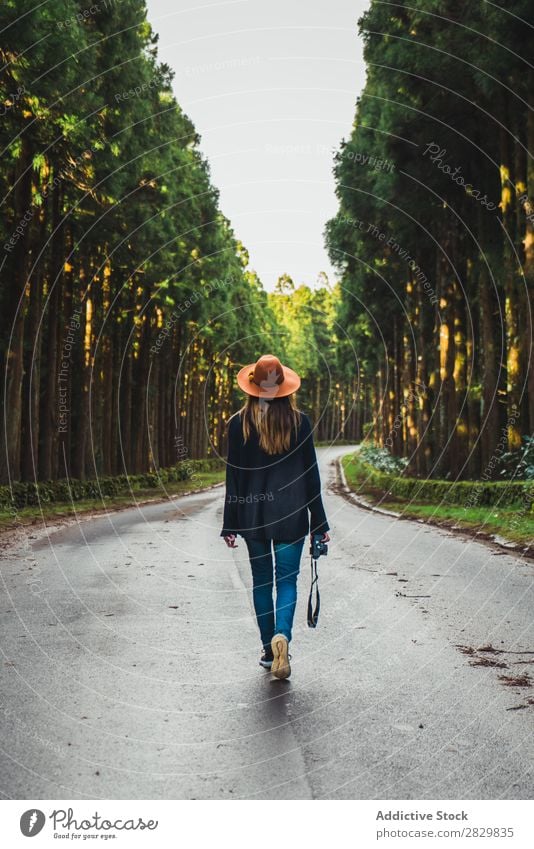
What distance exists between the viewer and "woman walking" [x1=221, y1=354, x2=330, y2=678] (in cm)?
520

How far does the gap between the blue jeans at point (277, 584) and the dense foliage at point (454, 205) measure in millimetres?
11948

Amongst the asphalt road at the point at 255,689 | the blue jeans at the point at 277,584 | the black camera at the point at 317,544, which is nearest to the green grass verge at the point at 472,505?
the asphalt road at the point at 255,689

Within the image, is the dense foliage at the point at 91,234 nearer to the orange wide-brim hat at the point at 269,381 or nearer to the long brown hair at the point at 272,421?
the orange wide-brim hat at the point at 269,381

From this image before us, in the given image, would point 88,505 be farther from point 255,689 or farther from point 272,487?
point 255,689

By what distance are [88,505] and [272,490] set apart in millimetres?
17251

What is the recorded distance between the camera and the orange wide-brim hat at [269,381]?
521 cm

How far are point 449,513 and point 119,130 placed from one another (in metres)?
11.5

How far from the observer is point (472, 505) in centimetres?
1725

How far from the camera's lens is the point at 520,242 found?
1752 cm

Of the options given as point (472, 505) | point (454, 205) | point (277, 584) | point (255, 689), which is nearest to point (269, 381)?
point (277, 584)

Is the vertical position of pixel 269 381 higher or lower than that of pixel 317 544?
higher

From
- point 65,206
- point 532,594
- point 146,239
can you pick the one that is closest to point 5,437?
point 65,206

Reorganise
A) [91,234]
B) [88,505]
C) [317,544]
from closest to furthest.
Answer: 1. [317,544]
2. [88,505]
3. [91,234]

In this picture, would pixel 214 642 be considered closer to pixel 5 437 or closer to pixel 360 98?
pixel 5 437
